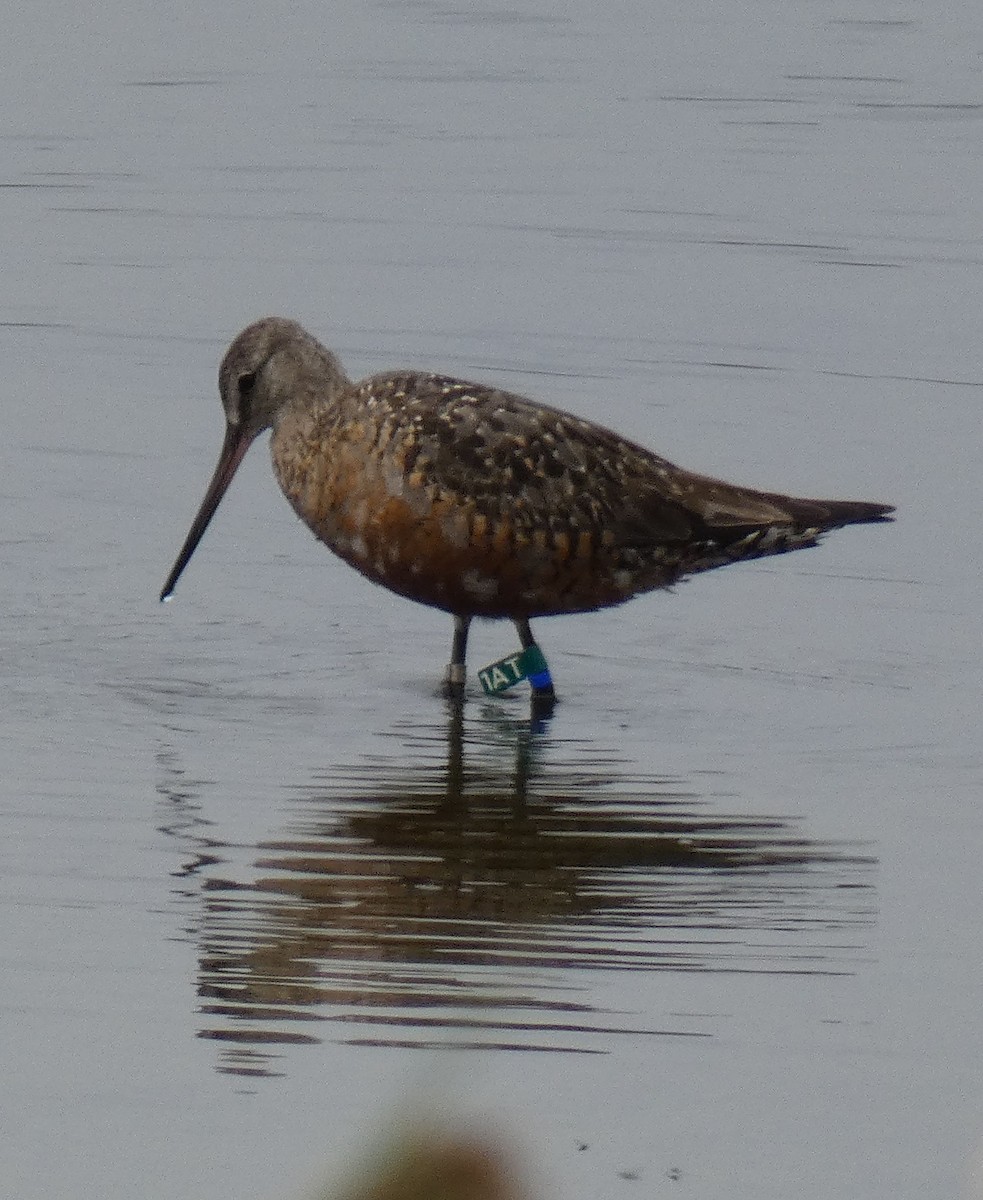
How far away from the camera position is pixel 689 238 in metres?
14.7

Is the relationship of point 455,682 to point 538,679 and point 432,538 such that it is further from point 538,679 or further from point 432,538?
point 432,538

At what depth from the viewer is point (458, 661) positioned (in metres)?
8.46

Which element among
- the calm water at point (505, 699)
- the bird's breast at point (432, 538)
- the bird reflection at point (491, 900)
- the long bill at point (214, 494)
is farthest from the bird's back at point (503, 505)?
the long bill at point (214, 494)

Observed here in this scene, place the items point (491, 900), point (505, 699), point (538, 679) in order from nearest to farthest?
point (491, 900), point (538, 679), point (505, 699)

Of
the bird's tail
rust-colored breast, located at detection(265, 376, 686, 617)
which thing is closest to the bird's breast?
rust-colored breast, located at detection(265, 376, 686, 617)

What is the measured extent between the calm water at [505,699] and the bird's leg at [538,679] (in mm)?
74

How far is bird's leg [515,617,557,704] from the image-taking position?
838 cm

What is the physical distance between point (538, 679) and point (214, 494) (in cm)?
148

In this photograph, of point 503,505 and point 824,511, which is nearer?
point 503,505

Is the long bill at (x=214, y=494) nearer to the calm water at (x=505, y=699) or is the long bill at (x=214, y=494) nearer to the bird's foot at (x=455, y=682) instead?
the calm water at (x=505, y=699)

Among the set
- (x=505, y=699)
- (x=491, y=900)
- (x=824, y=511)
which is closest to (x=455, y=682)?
(x=505, y=699)

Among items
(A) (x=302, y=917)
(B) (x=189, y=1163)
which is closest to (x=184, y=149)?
(A) (x=302, y=917)

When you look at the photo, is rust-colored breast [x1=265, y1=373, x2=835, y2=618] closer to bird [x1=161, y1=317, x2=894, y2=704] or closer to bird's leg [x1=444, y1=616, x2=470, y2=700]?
bird [x1=161, y1=317, x2=894, y2=704]

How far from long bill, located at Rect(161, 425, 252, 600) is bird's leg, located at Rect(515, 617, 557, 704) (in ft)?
4.10
